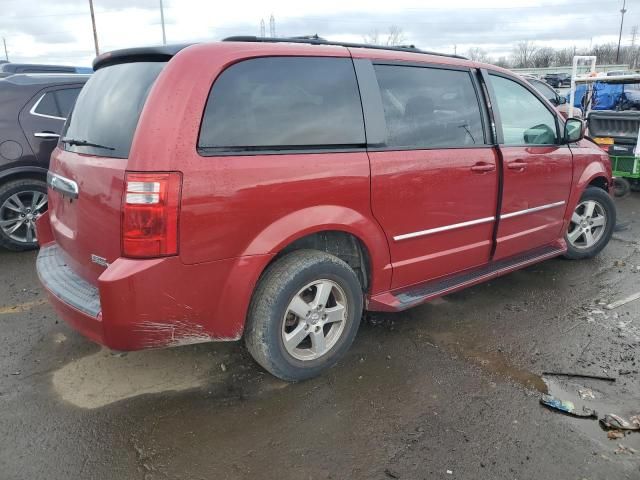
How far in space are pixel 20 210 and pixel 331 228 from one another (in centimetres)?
400

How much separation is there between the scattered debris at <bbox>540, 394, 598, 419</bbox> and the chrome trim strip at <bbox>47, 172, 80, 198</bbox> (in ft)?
9.27

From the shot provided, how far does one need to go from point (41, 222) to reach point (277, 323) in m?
1.87

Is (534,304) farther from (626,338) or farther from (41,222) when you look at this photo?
(41,222)

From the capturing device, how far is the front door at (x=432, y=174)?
3.16 metres

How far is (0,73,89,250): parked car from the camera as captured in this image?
5.20m

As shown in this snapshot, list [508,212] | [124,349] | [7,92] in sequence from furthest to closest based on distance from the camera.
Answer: [7,92], [508,212], [124,349]

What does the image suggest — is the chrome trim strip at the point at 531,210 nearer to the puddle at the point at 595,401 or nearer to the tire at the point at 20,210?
the puddle at the point at 595,401

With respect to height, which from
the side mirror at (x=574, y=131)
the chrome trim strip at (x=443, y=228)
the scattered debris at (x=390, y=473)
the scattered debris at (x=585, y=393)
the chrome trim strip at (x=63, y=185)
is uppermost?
the side mirror at (x=574, y=131)

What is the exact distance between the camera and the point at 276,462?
7.99 ft

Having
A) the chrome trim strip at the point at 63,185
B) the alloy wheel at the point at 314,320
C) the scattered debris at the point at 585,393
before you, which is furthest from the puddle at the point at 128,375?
the scattered debris at the point at 585,393

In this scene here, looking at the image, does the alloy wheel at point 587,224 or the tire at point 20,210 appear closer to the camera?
the alloy wheel at point 587,224

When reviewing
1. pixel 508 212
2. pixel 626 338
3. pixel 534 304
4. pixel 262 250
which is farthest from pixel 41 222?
pixel 626 338

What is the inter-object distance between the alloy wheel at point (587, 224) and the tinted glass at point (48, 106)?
18.0 feet

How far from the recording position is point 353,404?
2861 mm
